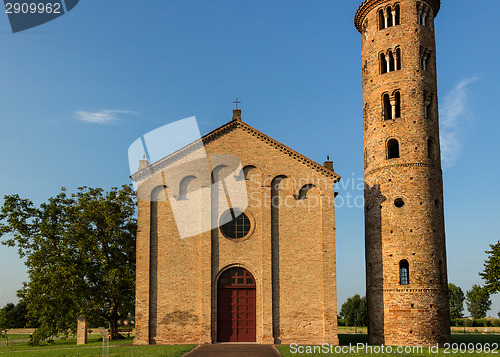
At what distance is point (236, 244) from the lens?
83.8 feet

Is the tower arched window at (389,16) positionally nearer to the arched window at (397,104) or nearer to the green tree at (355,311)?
the arched window at (397,104)

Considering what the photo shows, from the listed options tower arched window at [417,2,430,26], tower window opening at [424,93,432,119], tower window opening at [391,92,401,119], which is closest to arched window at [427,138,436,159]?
tower window opening at [424,93,432,119]

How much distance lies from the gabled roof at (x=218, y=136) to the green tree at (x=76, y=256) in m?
7.25

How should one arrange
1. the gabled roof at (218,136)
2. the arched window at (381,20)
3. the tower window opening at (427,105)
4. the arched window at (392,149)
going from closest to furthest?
the gabled roof at (218,136)
the tower window opening at (427,105)
the arched window at (392,149)
the arched window at (381,20)

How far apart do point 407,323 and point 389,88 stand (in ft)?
44.4

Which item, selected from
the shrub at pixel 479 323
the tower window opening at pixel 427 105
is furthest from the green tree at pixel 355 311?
the tower window opening at pixel 427 105

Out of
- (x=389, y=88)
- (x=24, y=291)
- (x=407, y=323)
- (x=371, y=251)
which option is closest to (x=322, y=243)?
(x=371, y=251)

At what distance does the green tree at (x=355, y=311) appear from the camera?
59.6 m

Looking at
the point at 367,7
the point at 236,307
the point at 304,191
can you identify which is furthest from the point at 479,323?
the point at 236,307

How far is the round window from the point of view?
25.8 m

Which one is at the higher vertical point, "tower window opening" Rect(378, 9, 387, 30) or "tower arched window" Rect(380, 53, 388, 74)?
"tower window opening" Rect(378, 9, 387, 30)

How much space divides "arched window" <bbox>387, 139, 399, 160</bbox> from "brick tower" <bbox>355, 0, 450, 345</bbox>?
0.06m

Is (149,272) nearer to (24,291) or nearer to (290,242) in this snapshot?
(290,242)

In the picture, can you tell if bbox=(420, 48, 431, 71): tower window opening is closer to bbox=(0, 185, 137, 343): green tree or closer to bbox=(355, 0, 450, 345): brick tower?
bbox=(355, 0, 450, 345): brick tower
